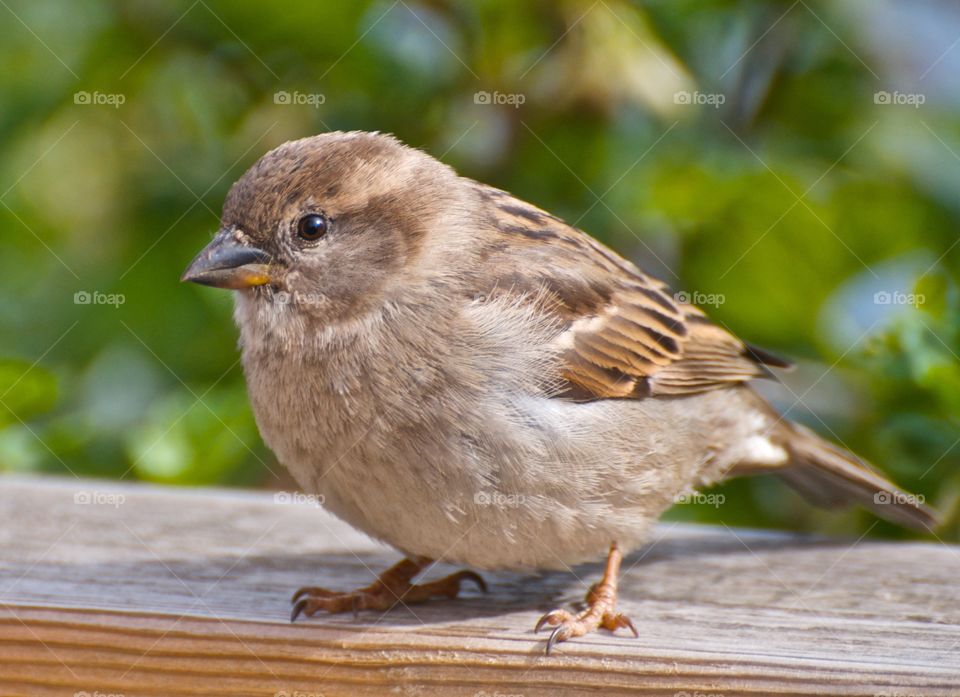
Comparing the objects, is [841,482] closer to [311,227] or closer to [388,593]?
[388,593]

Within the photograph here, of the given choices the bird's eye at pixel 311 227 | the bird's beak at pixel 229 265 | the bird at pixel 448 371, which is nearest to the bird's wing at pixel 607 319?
the bird at pixel 448 371

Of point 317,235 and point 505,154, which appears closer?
point 317,235

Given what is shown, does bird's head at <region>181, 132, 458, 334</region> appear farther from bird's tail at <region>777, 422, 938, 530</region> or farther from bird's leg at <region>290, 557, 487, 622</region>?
bird's tail at <region>777, 422, 938, 530</region>

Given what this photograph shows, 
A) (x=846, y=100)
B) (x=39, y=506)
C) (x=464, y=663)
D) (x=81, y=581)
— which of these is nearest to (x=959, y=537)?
(x=846, y=100)

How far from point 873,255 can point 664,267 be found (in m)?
0.59

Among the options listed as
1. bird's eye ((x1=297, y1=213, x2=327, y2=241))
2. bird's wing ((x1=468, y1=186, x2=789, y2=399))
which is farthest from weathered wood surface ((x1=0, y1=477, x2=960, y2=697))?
bird's eye ((x1=297, y1=213, x2=327, y2=241))

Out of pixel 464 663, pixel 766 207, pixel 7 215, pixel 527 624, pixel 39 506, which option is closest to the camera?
pixel 464 663

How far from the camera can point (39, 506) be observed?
9.86ft

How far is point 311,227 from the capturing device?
8.07ft

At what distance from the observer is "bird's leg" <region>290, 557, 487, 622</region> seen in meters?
2.29

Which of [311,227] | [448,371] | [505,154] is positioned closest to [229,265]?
[311,227]

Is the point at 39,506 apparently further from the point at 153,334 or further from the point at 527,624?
the point at 527,624

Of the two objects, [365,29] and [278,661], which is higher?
[365,29]

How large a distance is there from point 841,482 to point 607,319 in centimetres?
80
